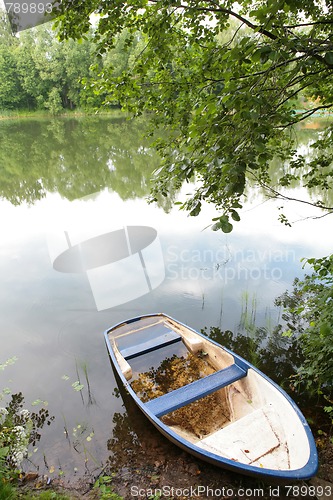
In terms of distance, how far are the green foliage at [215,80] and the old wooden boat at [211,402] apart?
2.83 metres

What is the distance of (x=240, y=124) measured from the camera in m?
2.30

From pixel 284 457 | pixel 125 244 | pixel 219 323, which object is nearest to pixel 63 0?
pixel 284 457

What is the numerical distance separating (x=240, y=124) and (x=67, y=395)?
201 inches

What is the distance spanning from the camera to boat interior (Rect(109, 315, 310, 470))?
12.5 feet

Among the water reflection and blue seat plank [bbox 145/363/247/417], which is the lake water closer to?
the water reflection

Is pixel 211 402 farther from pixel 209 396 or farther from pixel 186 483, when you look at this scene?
pixel 186 483

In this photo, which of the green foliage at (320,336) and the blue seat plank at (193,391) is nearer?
the green foliage at (320,336)

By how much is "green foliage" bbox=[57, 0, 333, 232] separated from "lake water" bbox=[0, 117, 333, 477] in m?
1.81

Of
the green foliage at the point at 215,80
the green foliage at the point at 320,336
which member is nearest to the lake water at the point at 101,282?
the green foliage at the point at 320,336

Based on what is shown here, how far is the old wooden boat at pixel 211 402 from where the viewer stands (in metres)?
3.63

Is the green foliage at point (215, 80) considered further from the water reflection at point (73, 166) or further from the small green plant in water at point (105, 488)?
the water reflection at point (73, 166)

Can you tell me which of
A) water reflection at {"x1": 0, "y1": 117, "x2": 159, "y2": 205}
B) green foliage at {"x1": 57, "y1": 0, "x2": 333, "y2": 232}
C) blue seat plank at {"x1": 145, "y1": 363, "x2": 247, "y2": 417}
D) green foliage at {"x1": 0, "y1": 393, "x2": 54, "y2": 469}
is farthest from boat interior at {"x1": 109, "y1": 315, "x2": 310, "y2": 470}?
water reflection at {"x1": 0, "y1": 117, "x2": 159, "y2": 205}

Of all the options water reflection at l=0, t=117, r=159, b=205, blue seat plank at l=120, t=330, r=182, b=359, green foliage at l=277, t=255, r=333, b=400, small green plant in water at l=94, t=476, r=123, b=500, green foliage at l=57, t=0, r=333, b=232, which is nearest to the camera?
green foliage at l=57, t=0, r=333, b=232

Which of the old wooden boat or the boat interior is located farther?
the boat interior
